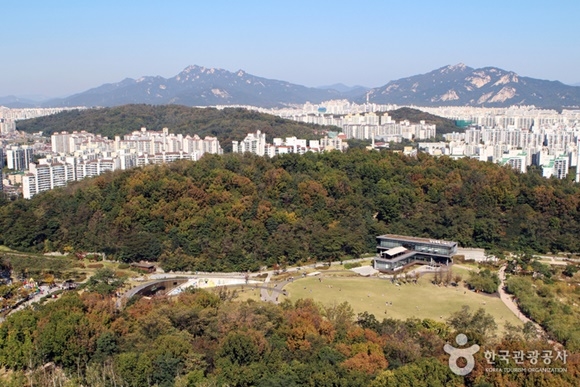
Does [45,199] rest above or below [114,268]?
above

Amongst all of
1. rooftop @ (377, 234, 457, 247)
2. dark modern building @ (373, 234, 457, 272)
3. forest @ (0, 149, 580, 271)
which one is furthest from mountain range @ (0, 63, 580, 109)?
dark modern building @ (373, 234, 457, 272)

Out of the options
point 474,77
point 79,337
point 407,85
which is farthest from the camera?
point 407,85

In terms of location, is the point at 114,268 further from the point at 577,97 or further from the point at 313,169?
the point at 577,97

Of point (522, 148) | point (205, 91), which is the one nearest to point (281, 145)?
point (522, 148)

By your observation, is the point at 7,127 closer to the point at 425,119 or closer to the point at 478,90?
the point at 425,119

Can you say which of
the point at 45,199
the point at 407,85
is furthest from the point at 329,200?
the point at 407,85

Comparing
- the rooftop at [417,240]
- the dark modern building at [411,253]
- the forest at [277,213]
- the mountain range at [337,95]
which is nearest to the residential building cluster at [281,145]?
the forest at [277,213]
